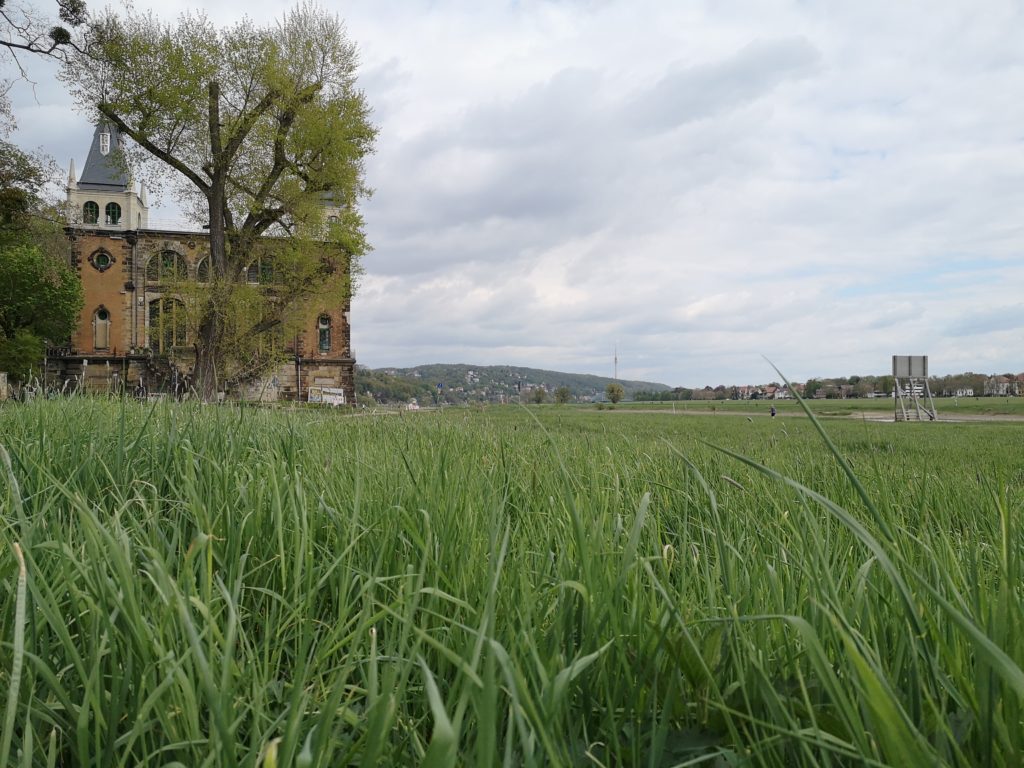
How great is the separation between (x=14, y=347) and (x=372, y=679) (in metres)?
41.3

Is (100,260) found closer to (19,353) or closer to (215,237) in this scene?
(19,353)

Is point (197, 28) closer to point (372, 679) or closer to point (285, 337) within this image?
point (285, 337)

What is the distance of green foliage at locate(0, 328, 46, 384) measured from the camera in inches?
1283

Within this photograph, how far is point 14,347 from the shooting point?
33750 millimetres

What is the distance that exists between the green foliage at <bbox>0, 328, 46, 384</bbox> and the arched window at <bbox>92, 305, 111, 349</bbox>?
35.1 feet

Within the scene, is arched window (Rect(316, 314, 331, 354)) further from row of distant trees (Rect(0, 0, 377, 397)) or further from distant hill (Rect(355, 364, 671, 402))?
row of distant trees (Rect(0, 0, 377, 397))

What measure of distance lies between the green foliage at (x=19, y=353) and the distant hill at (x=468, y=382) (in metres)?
16.3

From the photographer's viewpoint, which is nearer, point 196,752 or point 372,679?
point 372,679

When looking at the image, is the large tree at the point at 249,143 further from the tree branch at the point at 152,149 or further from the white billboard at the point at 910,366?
the white billboard at the point at 910,366

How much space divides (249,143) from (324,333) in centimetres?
2629

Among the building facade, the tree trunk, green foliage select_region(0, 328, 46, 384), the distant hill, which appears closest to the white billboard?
the distant hill

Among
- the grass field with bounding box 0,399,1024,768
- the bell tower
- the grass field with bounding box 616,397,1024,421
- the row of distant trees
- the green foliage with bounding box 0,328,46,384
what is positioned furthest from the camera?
the bell tower

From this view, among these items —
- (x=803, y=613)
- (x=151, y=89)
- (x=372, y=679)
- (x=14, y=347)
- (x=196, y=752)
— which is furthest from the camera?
(x=14, y=347)

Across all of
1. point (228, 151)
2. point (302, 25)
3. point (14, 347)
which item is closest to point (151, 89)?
point (228, 151)
